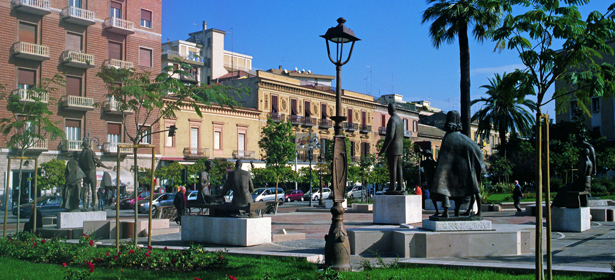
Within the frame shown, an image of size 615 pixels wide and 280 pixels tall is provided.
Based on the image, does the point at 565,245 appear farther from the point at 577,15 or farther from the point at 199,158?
the point at 199,158

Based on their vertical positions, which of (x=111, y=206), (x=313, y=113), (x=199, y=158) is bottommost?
(x=111, y=206)

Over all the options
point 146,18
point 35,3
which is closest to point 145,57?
point 146,18

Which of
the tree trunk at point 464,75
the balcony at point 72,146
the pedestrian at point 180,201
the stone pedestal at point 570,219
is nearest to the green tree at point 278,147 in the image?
the balcony at point 72,146

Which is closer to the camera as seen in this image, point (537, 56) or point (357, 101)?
point (537, 56)

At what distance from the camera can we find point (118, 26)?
4088 cm

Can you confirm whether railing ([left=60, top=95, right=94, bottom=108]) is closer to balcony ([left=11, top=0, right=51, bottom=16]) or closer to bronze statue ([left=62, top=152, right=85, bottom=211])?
balcony ([left=11, top=0, right=51, bottom=16])

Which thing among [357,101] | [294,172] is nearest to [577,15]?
[294,172]

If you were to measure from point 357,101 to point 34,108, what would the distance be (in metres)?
49.5

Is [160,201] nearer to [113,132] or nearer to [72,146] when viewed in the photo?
[72,146]

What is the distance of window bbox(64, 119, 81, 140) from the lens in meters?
38.8

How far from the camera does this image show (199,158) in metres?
46.4

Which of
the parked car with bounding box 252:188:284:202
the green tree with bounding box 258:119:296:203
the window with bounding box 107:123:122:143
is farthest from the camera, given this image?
the green tree with bounding box 258:119:296:203

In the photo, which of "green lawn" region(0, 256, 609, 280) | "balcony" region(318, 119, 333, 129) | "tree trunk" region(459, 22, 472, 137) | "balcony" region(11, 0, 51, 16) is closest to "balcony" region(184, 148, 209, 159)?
"balcony" region(318, 119, 333, 129)

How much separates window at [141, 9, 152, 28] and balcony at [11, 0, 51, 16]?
7.99 m
